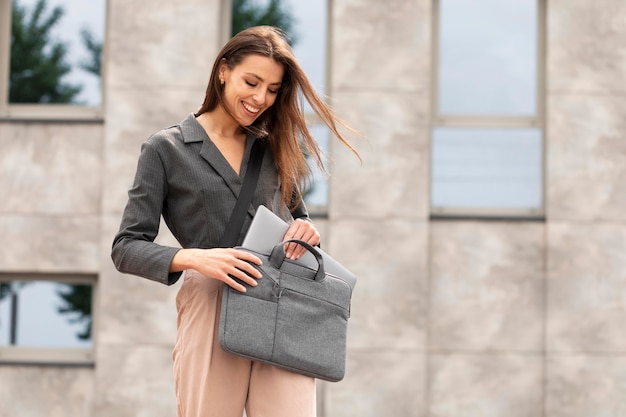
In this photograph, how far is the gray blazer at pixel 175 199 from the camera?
3.15 m

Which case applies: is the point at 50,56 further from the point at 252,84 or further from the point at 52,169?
the point at 252,84

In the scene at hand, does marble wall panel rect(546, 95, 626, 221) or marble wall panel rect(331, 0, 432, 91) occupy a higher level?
marble wall panel rect(331, 0, 432, 91)

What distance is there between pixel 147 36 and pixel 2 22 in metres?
1.44

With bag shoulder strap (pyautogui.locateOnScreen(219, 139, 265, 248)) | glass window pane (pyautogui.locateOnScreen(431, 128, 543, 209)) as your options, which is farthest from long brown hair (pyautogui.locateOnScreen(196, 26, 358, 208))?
glass window pane (pyautogui.locateOnScreen(431, 128, 543, 209))

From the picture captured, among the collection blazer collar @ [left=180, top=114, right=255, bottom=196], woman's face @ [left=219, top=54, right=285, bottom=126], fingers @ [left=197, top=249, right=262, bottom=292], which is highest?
woman's face @ [left=219, top=54, right=285, bottom=126]

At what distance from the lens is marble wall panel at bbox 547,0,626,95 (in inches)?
354

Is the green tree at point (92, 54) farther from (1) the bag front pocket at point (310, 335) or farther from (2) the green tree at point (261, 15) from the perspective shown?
(1) the bag front pocket at point (310, 335)

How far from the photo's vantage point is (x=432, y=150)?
9.32 metres

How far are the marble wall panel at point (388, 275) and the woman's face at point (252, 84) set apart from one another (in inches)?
226

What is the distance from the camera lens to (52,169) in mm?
9328

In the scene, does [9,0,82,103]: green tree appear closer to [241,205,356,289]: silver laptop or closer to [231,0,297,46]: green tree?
[231,0,297,46]: green tree

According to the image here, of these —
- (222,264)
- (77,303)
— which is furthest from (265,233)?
(77,303)

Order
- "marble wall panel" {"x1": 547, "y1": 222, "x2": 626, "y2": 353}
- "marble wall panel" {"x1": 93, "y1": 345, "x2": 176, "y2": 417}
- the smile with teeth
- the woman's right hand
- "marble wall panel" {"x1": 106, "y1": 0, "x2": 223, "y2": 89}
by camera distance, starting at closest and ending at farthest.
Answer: the woman's right hand < the smile with teeth < "marble wall panel" {"x1": 547, "y1": 222, "x2": 626, "y2": 353} < "marble wall panel" {"x1": 93, "y1": 345, "x2": 176, "y2": 417} < "marble wall panel" {"x1": 106, "y1": 0, "x2": 223, "y2": 89}

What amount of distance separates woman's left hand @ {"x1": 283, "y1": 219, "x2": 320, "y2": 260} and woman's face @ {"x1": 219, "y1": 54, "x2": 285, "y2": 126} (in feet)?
1.12
